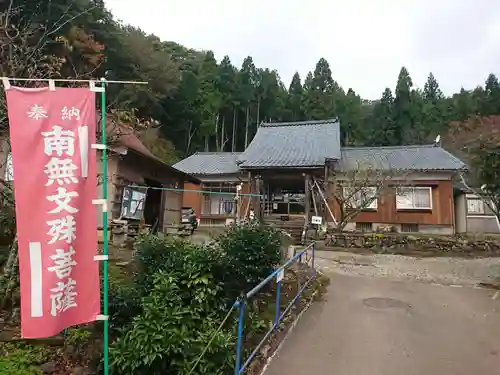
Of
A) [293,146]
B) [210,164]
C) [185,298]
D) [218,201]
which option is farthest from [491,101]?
[185,298]

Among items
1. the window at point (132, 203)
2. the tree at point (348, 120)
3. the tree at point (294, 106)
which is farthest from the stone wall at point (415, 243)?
the tree at point (294, 106)

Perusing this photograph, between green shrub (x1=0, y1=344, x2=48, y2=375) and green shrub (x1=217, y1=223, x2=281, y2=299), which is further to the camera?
green shrub (x1=217, y1=223, x2=281, y2=299)

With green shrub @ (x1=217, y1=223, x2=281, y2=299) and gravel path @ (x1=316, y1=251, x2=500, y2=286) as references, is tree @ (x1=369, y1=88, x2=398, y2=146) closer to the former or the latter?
gravel path @ (x1=316, y1=251, x2=500, y2=286)

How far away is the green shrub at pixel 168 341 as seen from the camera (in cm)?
340

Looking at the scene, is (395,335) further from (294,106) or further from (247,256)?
(294,106)

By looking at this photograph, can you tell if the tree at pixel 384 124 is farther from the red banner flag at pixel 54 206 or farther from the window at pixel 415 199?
the red banner flag at pixel 54 206

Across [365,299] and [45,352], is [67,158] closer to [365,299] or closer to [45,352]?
[45,352]

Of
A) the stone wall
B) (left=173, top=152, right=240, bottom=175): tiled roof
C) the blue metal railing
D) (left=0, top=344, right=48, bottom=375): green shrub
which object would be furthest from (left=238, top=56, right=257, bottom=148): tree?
(left=0, top=344, right=48, bottom=375): green shrub

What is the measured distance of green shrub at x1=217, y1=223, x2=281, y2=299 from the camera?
498cm

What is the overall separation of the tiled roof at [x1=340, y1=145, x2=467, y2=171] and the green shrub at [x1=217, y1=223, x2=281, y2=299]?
1230 cm

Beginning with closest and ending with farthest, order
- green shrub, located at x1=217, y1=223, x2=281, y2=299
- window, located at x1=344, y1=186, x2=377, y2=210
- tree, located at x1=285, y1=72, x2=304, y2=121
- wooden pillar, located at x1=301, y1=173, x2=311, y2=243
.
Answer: green shrub, located at x1=217, y1=223, x2=281, y2=299
window, located at x1=344, y1=186, x2=377, y2=210
wooden pillar, located at x1=301, y1=173, x2=311, y2=243
tree, located at x1=285, y1=72, x2=304, y2=121

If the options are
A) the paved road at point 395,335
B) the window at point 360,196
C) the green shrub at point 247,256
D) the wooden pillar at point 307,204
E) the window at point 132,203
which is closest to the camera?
the paved road at point 395,335

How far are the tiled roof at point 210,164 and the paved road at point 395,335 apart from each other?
13.8 meters

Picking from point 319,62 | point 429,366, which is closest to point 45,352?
point 429,366
